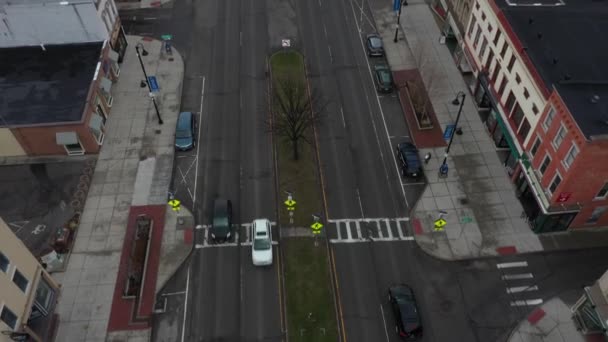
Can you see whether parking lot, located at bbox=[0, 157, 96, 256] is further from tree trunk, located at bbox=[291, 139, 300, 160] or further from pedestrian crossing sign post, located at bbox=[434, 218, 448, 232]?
pedestrian crossing sign post, located at bbox=[434, 218, 448, 232]

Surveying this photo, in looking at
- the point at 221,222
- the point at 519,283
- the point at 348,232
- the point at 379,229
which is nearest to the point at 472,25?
the point at 379,229

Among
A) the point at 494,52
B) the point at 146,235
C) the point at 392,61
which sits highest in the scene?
the point at 392,61

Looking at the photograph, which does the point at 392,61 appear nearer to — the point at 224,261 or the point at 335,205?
the point at 335,205

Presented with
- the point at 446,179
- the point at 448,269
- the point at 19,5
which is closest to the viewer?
the point at 448,269

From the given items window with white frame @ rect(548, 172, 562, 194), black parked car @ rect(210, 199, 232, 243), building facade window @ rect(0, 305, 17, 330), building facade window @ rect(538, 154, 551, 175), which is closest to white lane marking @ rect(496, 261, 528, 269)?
window with white frame @ rect(548, 172, 562, 194)

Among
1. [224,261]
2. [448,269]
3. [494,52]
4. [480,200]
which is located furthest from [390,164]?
[224,261]

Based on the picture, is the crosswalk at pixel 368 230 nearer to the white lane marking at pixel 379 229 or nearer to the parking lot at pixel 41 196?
the white lane marking at pixel 379 229

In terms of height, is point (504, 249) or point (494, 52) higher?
point (494, 52)
